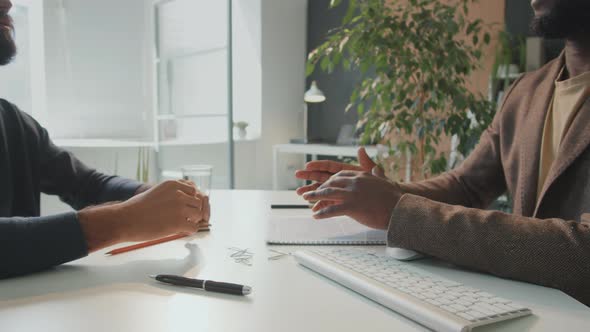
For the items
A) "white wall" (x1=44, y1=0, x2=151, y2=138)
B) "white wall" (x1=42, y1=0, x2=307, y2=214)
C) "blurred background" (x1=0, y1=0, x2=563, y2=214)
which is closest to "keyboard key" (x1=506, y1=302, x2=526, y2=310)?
"blurred background" (x1=0, y1=0, x2=563, y2=214)

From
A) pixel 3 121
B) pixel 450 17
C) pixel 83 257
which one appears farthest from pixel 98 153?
pixel 83 257

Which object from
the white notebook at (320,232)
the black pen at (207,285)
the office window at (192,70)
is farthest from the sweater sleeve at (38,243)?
the office window at (192,70)

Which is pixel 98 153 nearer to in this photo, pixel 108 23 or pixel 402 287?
pixel 108 23

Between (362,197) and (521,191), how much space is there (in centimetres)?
44

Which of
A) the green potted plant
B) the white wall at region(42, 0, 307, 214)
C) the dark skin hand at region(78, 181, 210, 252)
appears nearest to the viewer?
the dark skin hand at region(78, 181, 210, 252)

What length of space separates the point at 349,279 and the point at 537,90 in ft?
2.54

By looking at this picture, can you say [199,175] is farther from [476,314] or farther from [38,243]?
[476,314]

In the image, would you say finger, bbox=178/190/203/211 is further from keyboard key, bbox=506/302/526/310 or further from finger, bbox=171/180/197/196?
keyboard key, bbox=506/302/526/310

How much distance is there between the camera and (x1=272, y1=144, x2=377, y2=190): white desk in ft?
12.6

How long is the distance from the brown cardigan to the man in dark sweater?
395 millimetres

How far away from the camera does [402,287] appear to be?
1.91ft

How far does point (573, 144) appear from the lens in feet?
2.89

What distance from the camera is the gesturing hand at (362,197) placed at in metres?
0.82

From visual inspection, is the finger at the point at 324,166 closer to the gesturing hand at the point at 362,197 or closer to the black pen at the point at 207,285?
the gesturing hand at the point at 362,197
